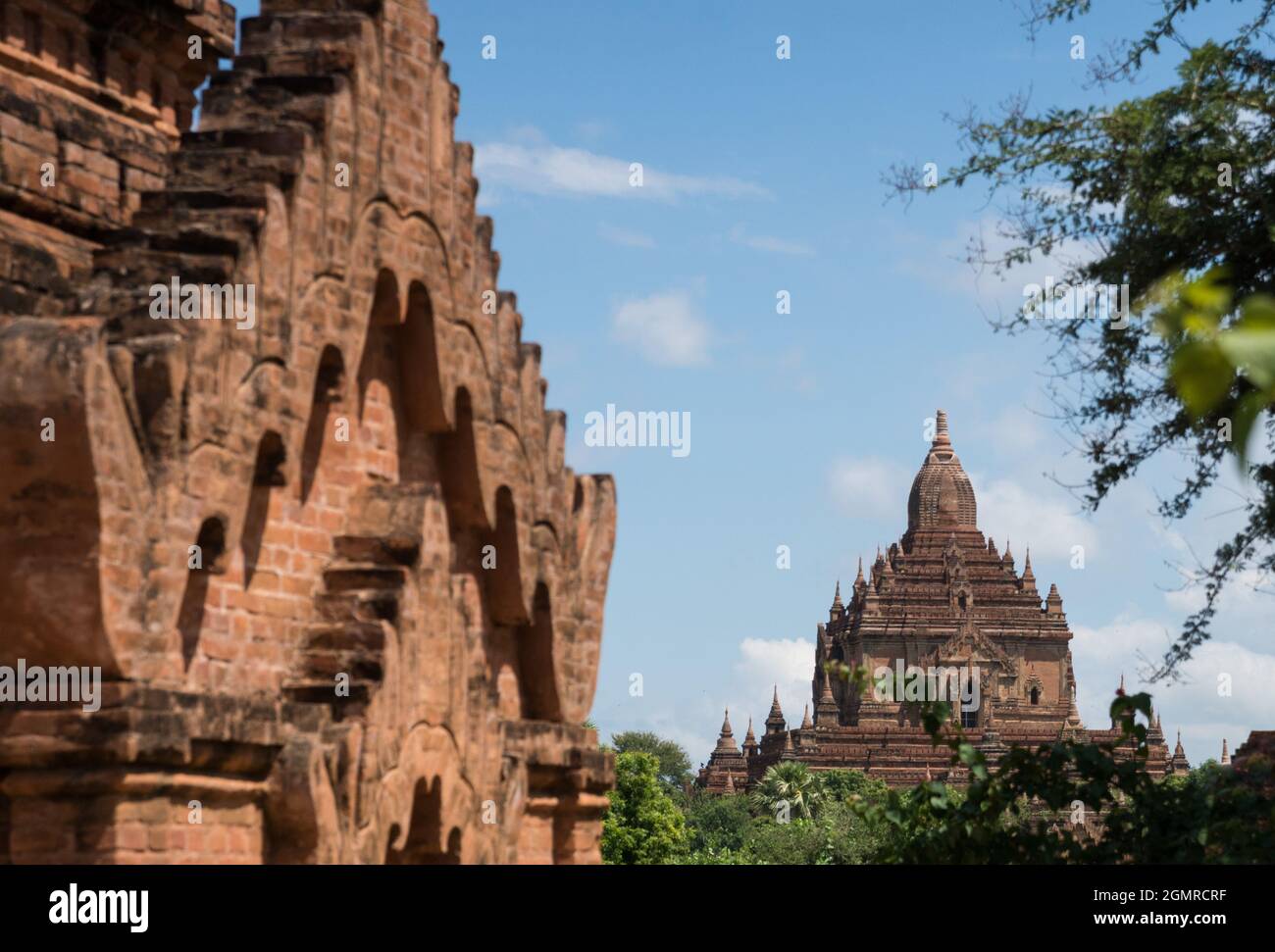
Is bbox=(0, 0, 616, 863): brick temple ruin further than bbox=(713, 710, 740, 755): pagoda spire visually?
No

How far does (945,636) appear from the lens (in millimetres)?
104000

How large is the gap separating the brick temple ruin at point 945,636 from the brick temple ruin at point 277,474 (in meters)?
85.9

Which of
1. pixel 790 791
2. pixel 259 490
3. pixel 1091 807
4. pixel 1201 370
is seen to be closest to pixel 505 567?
pixel 259 490

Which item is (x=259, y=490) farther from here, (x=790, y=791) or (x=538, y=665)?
(x=790, y=791)

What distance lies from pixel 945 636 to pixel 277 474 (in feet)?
321

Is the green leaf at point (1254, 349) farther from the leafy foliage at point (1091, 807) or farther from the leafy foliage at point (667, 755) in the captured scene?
the leafy foliage at point (667, 755)

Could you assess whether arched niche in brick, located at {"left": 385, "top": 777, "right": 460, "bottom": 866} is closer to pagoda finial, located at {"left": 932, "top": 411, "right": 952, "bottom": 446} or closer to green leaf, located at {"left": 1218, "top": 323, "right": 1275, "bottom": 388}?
green leaf, located at {"left": 1218, "top": 323, "right": 1275, "bottom": 388}

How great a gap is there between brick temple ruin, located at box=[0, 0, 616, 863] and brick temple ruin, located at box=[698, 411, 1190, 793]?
8587 cm

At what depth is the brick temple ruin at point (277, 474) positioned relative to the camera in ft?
23.5

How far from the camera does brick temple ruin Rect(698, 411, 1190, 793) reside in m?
100

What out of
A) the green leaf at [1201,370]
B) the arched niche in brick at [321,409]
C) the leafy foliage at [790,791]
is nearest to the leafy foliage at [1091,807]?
the arched niche in brick at [321,409]

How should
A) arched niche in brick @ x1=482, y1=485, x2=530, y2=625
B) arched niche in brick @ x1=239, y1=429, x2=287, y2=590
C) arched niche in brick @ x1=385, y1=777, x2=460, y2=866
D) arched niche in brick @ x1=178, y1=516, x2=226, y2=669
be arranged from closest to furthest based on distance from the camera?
arched niche in brick @ x1=178, y1=516, x2=226, y2=669 → arched niche in brick @ x1=239, y1=429, x2=287, y2=590 → arched niche in brick @ x1=385, y1=777, x2=460, y2=866 → arched niche in brick @ x1=482, y1=485, x2=530, y2=625

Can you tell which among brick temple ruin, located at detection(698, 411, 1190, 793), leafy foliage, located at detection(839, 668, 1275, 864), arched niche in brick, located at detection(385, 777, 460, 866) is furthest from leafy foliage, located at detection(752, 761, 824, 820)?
arched niche in brick, located at detection(385, 777, 460, 866)
